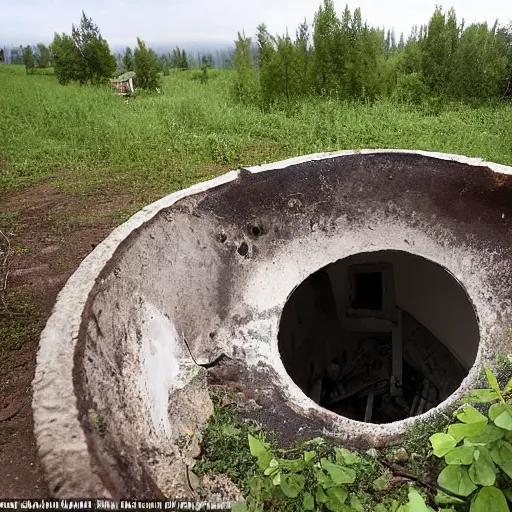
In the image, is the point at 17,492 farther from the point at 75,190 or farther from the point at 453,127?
the point at 453,127

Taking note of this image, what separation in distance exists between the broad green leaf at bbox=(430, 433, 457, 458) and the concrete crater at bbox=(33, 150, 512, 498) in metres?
0.85

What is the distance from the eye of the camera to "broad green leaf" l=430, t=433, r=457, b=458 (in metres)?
1.49

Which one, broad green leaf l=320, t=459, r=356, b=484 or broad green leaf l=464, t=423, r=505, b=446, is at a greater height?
broad green leaf l=464, t=423, r=505, b=446

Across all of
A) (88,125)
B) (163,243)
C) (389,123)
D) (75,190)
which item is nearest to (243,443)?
(163,243)

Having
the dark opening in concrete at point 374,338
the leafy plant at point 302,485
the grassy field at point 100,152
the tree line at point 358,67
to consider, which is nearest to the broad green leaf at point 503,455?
the leafy plant at point 302,485

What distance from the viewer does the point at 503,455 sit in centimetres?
142

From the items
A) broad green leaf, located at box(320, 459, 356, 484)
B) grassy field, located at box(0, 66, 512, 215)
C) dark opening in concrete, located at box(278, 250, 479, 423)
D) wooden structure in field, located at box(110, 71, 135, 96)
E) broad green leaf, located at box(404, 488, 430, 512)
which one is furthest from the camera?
wooden structure in field, located at box(110, 71, 135, 96)

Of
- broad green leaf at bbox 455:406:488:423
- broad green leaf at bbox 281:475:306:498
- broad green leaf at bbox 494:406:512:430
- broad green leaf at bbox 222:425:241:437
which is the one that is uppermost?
broad green leaf at bbox 494:406:512:430

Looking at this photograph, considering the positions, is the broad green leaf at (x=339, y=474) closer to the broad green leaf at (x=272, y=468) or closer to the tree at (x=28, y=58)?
the broad green leaf at (x=272, y=468)

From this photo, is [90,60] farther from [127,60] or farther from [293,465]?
[293,465]

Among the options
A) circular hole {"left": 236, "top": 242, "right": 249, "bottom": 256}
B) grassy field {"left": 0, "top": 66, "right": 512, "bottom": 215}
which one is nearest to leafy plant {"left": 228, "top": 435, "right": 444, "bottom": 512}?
circular hole {"left": 236, "top": 242, "right": 249, "bottom": 256}

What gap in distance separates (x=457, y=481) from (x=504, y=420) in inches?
8.8

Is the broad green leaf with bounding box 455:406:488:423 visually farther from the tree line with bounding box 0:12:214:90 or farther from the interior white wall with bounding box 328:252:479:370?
the tree line with bounding box 0:12:214:90

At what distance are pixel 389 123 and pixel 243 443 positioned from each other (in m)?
6.59
